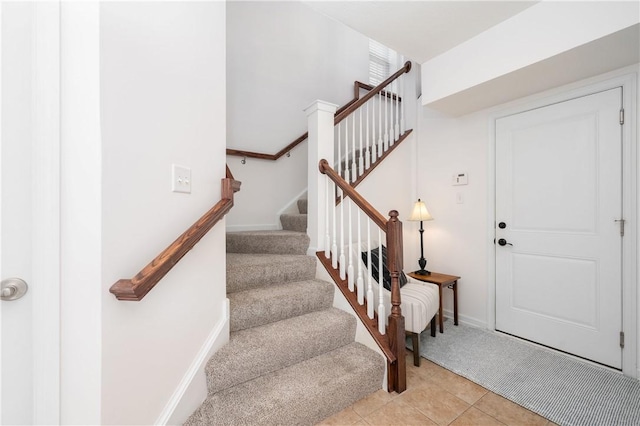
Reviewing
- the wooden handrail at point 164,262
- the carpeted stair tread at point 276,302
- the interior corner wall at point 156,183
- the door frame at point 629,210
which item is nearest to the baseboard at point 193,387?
Answer: the interior corner wall at point 156,183

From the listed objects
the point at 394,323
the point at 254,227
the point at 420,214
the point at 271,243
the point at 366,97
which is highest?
the point at 366,97

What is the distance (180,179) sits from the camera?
1240mm

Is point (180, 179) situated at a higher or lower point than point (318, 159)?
lower

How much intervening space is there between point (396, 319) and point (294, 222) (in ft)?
4.87

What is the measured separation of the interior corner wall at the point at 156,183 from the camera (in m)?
0.92

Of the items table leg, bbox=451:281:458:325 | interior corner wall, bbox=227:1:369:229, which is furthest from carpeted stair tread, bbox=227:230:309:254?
table leg, bbox=451:281:458:325

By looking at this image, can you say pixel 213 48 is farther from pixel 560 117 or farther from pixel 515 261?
pixel 515 261

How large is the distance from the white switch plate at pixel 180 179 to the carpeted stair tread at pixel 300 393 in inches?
41.7

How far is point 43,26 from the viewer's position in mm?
847

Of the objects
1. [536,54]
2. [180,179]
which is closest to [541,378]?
[536,54]

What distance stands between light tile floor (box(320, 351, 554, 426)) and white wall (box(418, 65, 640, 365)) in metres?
1.16

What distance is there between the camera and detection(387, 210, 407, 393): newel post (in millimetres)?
1716

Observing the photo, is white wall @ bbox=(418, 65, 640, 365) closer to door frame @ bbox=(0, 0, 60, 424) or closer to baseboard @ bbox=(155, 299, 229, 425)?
baseboard @ bbox=(155, 299, 229, 425)

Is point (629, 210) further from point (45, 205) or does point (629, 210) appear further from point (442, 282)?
point (45, 205)
